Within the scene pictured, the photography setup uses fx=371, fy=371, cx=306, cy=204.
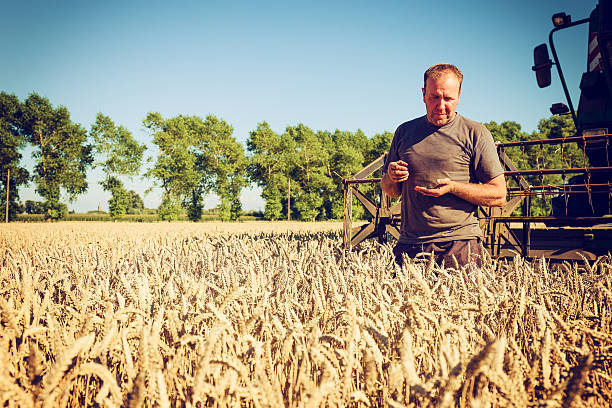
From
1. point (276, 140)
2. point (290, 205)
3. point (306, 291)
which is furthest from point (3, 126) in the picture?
point (306, 291)

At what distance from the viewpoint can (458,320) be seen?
1.75 metres

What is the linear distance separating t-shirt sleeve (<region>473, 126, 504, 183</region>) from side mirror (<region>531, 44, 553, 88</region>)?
3082mm

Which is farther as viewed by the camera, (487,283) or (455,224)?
(455,224)

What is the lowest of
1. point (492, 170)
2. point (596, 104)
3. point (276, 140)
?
point (492, 170)

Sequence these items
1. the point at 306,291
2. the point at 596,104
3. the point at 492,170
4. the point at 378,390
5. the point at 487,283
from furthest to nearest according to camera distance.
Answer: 1. the point at 596,104
2. the point at 492,170
3. the point at 306,291
4. the point at 487,283
5. the point at 378,390

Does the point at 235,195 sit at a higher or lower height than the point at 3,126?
lower

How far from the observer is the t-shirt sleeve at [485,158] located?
3090 mm

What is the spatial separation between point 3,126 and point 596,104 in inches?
2139

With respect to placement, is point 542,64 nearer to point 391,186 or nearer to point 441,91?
point 441,91

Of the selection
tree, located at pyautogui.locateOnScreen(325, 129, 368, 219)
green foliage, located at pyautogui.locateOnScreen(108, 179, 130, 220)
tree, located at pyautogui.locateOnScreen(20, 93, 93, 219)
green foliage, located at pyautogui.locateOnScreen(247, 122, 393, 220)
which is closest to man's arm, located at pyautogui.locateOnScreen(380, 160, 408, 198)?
green foliage, located at pyautogui.locateOnScreen(247, 122, 393, 220)

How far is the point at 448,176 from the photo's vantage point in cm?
314

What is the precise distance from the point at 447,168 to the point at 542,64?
3.45 meters

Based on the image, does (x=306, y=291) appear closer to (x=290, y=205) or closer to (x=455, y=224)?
(x=455, y=224)

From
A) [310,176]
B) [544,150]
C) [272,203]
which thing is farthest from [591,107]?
[310,176]
